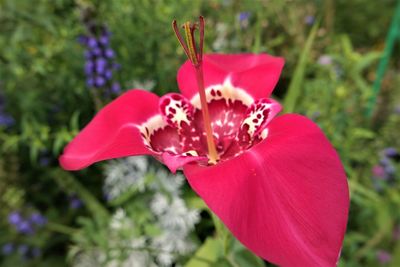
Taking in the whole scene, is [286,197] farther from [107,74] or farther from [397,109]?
[397,109]

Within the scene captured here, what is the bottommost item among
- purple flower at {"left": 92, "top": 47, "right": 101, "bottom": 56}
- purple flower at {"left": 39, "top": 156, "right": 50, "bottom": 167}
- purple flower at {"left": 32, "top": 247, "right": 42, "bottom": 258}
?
purple flower at {"left": 32, "top": 247, "right": 42, "bottom": 258}

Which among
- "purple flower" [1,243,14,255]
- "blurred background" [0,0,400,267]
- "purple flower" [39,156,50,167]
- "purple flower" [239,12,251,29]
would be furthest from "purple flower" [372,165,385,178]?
"purple flower" [1,243,14,255]

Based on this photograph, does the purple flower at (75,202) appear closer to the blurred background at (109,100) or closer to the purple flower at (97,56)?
the blurred background at (109,100)

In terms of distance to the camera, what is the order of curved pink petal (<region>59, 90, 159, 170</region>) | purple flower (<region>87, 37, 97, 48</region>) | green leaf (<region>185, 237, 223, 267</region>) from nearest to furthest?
curved pink petal (<region>59, 90, 159, 170</region>), green leaf (<region>185, 237, 223, 267</region>), purple flower (<region>87, 37, 97, 48</region>)

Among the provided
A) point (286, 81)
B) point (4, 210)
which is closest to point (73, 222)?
point (4, 210)

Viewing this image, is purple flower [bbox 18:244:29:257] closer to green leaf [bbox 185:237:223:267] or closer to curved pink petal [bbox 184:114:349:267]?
green leaf [bbox 185:237:223:267]

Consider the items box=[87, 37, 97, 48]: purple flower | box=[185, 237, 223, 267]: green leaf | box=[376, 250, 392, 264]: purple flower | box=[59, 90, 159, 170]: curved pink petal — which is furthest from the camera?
box=[376, 250, 392, 264]: purple flower

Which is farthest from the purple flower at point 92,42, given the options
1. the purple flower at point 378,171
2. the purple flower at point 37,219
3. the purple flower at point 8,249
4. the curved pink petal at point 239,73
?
the purple flower at point 378,171

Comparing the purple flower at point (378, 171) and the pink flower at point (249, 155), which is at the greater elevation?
the pink flower at point (249, 155)

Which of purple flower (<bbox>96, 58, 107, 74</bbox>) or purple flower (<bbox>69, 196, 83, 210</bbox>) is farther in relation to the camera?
purple flower (<bbox>69, 196, 83, 210</bbox>)
